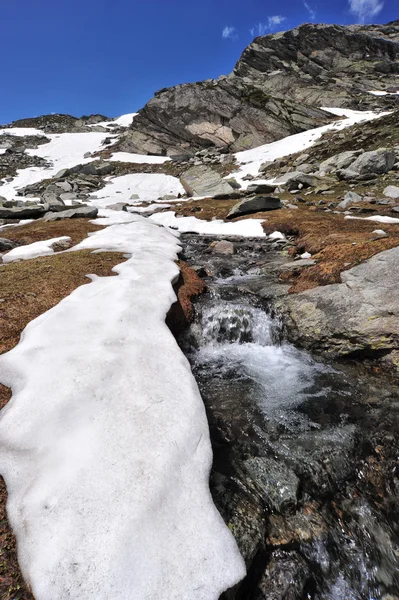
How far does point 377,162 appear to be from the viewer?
33625 millimetres

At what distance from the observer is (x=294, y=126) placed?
66875 millimetres

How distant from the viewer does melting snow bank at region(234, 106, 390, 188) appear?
55.6 meters

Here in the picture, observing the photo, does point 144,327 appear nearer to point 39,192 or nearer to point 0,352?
point 0,352

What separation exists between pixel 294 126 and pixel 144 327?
248 feet

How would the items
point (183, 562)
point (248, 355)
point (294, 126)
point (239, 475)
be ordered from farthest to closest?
point (294, 126) < point (248, 355) < point (239, 475) < point (183, 562)

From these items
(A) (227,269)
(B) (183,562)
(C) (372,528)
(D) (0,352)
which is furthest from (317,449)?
(A) (227,269)

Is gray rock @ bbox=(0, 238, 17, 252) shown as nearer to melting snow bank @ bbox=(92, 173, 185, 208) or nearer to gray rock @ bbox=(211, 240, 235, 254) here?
gray rock @ bbox=(211, 240, 235, 254)

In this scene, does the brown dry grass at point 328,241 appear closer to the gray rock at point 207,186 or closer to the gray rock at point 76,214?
the gray rock at point 76,214

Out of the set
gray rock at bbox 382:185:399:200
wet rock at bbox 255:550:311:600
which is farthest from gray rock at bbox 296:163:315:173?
wet rock at bbox 255:550:311:600

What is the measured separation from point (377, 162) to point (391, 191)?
8873 mm

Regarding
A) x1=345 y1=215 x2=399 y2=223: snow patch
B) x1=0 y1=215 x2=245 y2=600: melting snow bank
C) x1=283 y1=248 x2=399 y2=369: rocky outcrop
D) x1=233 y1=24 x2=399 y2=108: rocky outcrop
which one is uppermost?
x1=233 y1=24 x2=399 y2=108: rocky outcrop

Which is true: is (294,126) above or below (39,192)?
above

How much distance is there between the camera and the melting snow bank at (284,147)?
55.6 meters

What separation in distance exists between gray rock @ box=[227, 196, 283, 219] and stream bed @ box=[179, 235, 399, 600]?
1901 centimetres
